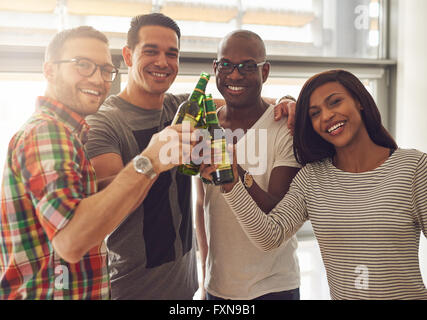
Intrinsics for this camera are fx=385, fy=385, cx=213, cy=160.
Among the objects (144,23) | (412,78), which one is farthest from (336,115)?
(412,78)

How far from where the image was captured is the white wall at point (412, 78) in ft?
6.63

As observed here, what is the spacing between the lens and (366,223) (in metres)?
1.05

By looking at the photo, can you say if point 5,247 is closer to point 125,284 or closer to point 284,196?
point 125,284

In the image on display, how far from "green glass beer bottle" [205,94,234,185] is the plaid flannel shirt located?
0.32 m

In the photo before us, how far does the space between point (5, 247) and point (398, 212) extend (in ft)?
3.22

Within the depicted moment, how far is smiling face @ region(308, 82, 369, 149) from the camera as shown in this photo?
3.70 ft

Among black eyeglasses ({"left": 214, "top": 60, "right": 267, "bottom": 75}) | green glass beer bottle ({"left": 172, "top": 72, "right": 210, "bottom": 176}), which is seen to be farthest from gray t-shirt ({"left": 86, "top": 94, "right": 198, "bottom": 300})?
black eyeglasses ({"left": 214, "top": 60, "right": 267, "bottom": 75})

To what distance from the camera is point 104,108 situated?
1165mm

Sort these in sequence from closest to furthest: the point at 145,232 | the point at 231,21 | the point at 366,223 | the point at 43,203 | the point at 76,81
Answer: the point at 43,203 < the point at 76,81 < the point at 366,223 < the point at 145,232 < the point at 231,21

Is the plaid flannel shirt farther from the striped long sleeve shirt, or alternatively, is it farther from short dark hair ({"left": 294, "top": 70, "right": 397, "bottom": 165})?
short dark hair ({"left": 294, "top": 70, "right": 397, "bottom": 165})

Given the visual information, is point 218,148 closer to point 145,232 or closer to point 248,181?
point 248,181

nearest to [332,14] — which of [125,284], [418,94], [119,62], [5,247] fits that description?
[418,94]

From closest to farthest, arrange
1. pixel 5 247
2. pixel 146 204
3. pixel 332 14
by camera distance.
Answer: pixel 5 247
pixel 146 204
pixel 332 14

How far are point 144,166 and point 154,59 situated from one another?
1.46 feet
